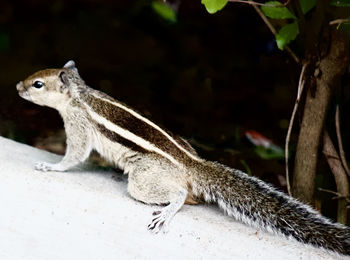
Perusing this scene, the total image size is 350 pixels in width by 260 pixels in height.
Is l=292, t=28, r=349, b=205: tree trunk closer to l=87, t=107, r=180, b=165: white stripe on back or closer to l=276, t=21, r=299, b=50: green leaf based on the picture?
l=276, t=21, r=299, b=50: green leaf

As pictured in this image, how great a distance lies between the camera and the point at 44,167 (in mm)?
3291

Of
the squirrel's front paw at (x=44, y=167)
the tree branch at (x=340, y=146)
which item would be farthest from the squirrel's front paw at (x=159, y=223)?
the tree branch at (x=340, y=146)

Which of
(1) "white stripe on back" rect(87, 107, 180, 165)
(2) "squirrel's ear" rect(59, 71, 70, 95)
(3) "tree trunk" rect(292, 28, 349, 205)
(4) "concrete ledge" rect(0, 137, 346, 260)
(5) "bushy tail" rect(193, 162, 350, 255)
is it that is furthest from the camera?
(2) "squirrel's ear" rect(59, 71, 70, 95)

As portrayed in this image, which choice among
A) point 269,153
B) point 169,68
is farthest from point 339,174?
point 169,68

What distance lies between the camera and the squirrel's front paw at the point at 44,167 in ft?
10.8

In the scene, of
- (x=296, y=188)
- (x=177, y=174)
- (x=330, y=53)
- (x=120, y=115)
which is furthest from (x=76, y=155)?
(x=330, y=53)

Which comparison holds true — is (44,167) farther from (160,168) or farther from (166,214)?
(166,214)

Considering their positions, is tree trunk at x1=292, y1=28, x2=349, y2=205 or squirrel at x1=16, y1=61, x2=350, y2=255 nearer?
squirrel at x1=16, y1=61, x2=350, y2=255

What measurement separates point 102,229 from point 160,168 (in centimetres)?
51

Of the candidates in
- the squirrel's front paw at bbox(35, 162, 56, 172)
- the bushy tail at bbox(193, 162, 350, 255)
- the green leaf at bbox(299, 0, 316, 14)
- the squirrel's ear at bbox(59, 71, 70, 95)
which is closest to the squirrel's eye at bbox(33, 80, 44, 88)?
the squirrel's ear at bbox(59, 71, 70, 95)

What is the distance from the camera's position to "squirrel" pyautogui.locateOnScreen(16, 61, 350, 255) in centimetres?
280

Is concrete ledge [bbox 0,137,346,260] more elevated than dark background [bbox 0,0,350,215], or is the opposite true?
dark background [bbox 0,0,350,215]

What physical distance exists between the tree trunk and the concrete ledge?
643 mm

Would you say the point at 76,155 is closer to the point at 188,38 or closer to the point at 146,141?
the point at 146,141
